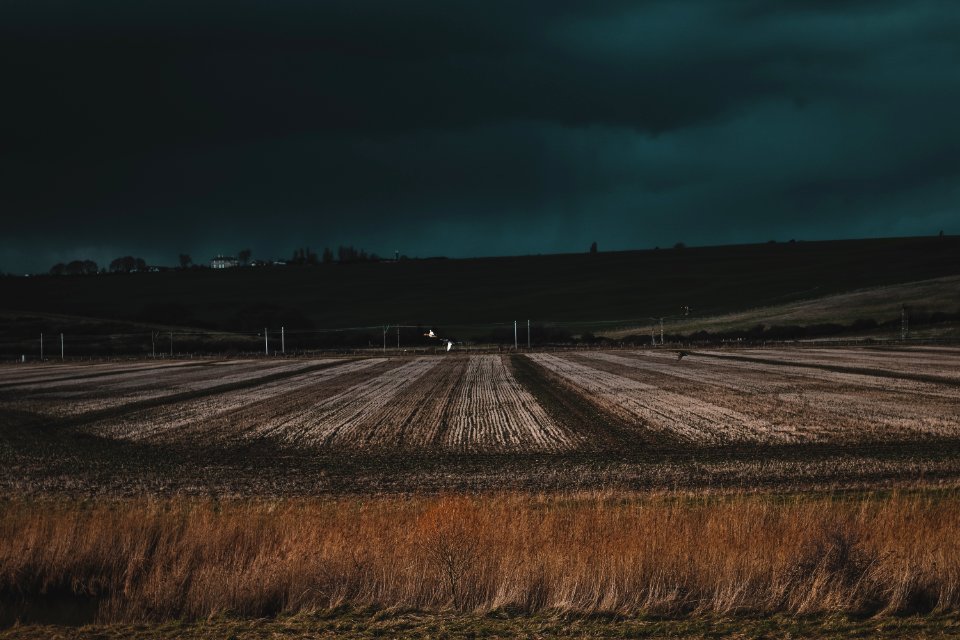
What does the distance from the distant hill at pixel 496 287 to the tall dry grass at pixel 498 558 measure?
77.2 metres

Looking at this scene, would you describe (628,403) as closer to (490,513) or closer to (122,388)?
(490,513)

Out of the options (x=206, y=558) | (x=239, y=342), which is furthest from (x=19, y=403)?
(x=239, y=342)

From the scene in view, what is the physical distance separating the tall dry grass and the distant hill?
253 ft

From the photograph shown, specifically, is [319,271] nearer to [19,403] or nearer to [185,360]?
[185,360]

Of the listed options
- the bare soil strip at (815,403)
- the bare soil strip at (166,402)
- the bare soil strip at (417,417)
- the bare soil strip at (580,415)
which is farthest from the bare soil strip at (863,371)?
the bare soil strip at (166,402)

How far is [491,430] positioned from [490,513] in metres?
10.0

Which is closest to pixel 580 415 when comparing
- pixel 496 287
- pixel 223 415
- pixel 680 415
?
pixel 680 415

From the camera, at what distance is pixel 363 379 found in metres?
40.4

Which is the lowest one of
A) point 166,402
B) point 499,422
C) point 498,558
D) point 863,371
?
point 863,371

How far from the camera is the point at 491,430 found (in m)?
21.3

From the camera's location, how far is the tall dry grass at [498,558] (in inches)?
349

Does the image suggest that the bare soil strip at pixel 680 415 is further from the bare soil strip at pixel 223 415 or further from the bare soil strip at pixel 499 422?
the bare soil strip at pixel 223 415

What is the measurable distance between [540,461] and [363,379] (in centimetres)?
2470

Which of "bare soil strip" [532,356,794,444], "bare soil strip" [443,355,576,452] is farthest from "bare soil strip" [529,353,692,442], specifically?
"bare soil strip" [443,355,576,452]
